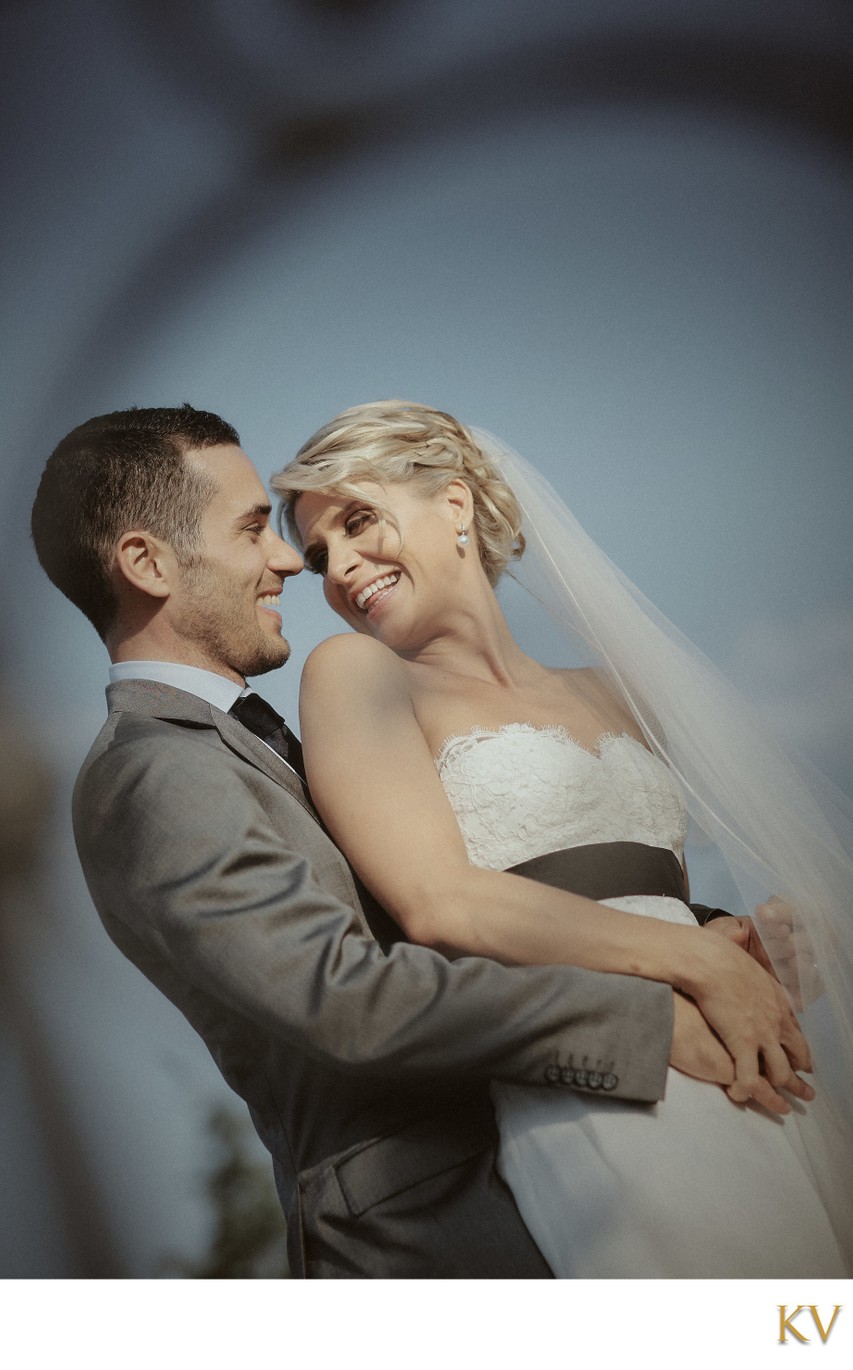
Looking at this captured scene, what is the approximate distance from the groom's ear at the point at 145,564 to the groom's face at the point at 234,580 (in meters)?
0.03

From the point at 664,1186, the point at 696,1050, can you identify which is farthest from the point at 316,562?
the point at 664,1186

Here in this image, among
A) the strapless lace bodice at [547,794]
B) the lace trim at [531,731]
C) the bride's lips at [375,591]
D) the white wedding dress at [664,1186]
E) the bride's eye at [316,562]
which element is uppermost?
the bride's eye at [316,562]

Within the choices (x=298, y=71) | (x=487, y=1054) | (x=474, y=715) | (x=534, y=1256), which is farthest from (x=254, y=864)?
(x=298, y=71)

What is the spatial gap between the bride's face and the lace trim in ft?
0.88

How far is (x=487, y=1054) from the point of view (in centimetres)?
152

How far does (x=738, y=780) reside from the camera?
1.98 m

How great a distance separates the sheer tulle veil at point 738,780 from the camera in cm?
175

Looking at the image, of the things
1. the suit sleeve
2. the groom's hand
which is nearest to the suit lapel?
the suit sleeve

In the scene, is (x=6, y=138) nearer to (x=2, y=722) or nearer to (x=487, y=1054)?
(x=2, y=722)

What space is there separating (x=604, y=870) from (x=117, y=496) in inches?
41.1
